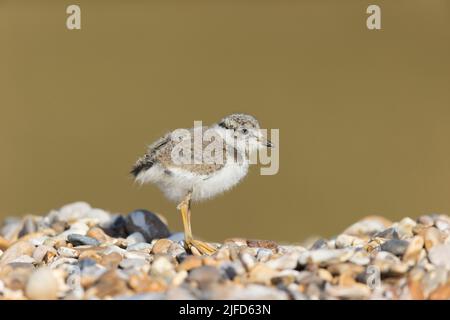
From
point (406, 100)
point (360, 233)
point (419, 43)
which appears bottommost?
point (360, 233)

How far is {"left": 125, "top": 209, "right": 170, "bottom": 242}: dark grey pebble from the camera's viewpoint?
4.52m

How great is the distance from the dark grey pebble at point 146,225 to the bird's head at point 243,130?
2.86 ft

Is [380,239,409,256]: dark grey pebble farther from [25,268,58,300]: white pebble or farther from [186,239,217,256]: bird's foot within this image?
[25,268,58,300]: white pebble

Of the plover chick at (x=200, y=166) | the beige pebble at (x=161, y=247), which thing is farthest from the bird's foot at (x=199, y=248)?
the beige pebble at (x=161, y=247)

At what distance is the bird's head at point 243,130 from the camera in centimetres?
415

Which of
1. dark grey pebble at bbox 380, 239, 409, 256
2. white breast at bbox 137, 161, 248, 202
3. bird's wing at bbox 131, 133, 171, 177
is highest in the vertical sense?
bird's wing at bbox 131, 133, 171, 177

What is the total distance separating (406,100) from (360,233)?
4.22ft

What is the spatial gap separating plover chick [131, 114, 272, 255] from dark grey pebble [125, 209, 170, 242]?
483mm

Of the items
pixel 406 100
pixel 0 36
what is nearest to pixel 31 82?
pixel 0 36

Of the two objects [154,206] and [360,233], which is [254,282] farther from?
[154,206]

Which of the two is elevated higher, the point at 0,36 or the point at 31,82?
the point at 0,36

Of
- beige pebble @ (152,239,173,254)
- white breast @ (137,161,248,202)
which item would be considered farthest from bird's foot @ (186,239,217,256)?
white breast @ (137,161,248,202)

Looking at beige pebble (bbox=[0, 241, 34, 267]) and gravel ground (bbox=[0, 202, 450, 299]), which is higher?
gravel ground (bbox=[0, 202, 450, 299])
